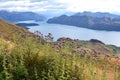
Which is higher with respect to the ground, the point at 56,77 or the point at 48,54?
the point at 48,54

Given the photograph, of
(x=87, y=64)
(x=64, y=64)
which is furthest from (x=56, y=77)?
(x=87, y=64)

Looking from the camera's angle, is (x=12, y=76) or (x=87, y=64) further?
(x=87, y=64)

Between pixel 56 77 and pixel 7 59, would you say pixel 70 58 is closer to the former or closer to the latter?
pixel 56 77

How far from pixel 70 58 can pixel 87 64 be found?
584 millimetres

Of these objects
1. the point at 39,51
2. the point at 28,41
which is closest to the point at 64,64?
the point at 39,51

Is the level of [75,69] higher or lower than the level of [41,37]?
lower

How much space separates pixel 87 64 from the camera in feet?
28.9

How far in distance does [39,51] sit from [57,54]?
60cm

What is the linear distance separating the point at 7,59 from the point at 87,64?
2.31 m

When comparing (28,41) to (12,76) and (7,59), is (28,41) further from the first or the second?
(12,76)

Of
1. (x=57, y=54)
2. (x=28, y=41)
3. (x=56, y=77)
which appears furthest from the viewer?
(x=28, y=41)

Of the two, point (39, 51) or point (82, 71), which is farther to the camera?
point (39, 51)

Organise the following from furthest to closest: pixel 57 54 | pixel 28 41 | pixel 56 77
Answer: pixel 28 41 < pixel 57 54 < pixel 56 77

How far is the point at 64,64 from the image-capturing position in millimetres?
8266
